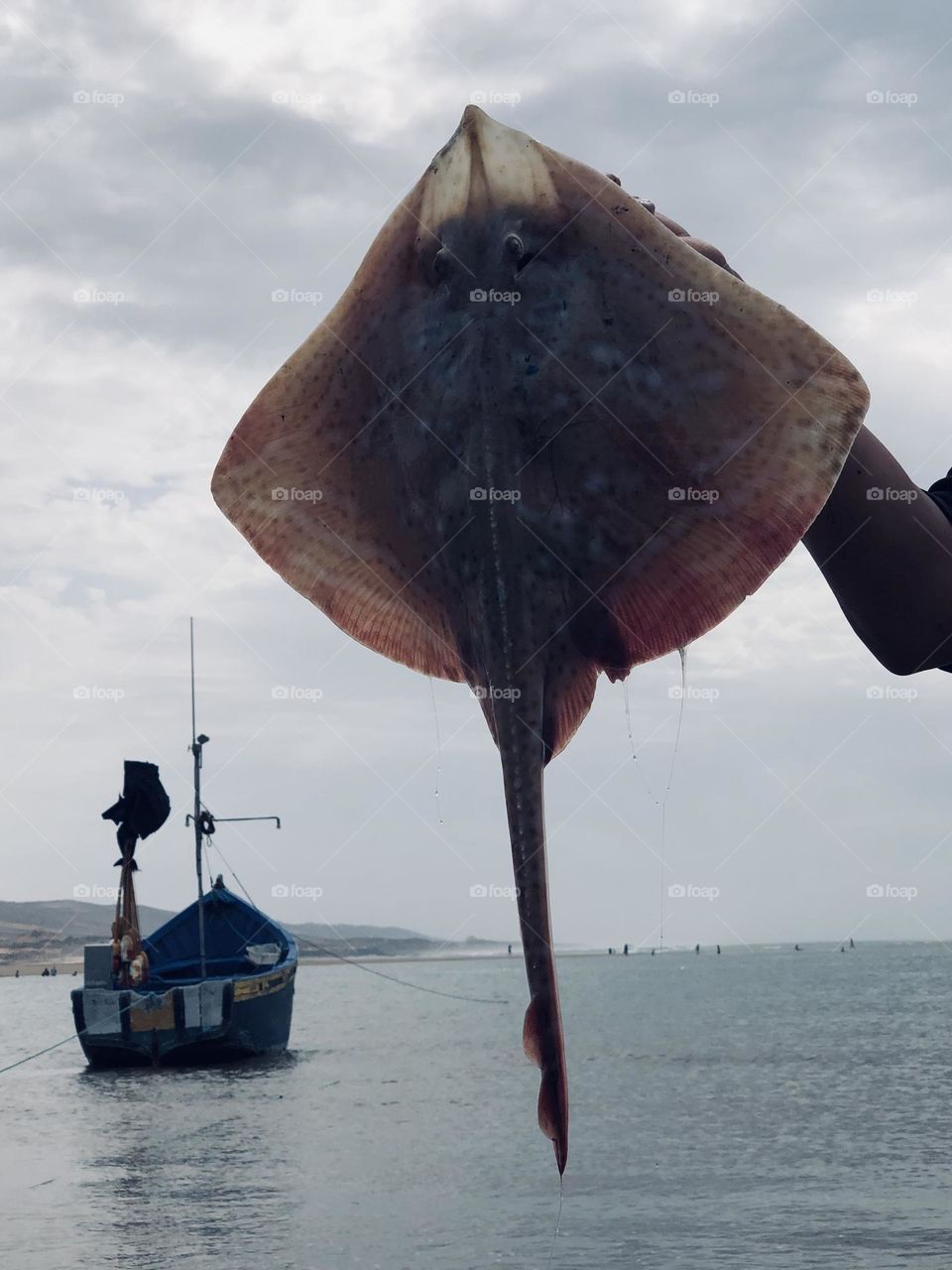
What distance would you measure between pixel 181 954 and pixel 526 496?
164 ft

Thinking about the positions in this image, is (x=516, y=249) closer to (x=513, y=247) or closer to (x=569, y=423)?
(x=513, y=247)

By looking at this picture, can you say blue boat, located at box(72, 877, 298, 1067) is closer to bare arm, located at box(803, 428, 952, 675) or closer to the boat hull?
the boat hull

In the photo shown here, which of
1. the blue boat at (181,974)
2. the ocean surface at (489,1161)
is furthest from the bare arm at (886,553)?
the blue boat at (181,974)

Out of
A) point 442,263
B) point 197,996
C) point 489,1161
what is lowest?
point 489,1161

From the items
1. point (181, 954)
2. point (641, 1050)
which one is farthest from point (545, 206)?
point (641, 1050)

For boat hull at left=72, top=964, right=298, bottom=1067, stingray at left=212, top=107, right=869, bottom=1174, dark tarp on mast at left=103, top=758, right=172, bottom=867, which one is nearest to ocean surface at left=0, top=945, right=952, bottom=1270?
boat hull at left=72, top=964, right=298, bottom=1067

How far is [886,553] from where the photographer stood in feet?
4.41

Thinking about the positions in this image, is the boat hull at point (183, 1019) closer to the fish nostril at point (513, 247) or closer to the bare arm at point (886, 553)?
the fish nostril at point (513, 247)

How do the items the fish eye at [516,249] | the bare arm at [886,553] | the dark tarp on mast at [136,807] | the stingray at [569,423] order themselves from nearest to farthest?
the bare arm at [886,553], the stingray at [569,423], the fish eye at [516,249], the dark tarp on mast at [136,807]

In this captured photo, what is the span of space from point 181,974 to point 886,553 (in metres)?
49.6

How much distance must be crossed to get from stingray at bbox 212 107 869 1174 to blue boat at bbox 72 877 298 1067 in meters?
40.9

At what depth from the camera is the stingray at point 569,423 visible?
5.05ft

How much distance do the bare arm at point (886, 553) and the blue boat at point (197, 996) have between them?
135 ft

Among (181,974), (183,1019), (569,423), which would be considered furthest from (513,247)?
(181,974)
